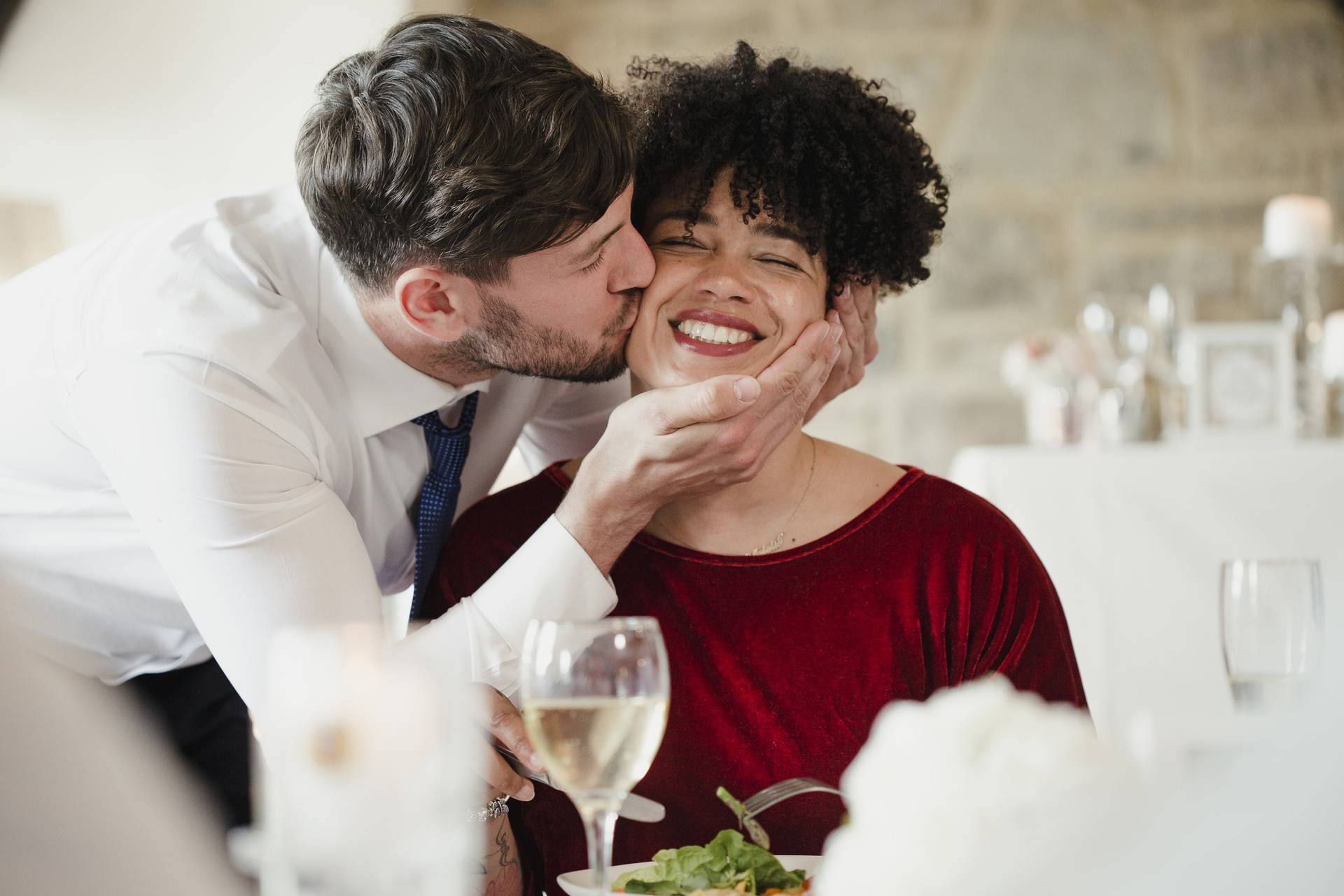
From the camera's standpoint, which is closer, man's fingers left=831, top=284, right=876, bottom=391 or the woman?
the woman

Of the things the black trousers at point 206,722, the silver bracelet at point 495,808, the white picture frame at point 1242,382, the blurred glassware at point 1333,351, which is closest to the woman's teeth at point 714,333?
the silver bracelet at point 495,808

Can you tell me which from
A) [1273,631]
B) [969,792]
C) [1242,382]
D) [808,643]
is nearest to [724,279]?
[808,643]

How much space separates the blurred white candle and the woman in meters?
2.37

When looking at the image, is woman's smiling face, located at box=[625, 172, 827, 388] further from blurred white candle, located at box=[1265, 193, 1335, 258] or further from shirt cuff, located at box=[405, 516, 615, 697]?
blurred white candle, located at box=[1265, 193, 1335, 258]

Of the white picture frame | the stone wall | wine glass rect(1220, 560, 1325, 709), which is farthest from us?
the stone wall

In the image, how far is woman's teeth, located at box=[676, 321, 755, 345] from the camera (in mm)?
1626

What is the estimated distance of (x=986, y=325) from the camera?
4.52 metres

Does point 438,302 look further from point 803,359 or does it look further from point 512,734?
point 512,734

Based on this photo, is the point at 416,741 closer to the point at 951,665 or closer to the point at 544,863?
the point at 544,863

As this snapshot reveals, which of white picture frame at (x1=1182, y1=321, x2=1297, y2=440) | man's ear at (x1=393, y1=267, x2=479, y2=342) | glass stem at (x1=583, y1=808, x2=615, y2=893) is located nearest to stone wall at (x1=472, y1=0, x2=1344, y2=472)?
white picture frame at (x1=1182, y1=321, x2=1297, y2=440)

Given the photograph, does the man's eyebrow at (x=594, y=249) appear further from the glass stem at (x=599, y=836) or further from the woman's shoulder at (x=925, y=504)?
the glass stem at (x=599, y=836)

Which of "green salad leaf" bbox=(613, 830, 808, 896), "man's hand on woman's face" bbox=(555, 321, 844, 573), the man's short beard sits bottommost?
"green salad leaf" bbox=(613, 830, 808, 896)

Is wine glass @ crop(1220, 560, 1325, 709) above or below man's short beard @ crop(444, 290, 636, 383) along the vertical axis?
below

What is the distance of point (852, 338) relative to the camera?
1784mm
